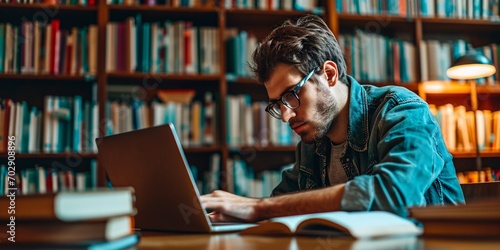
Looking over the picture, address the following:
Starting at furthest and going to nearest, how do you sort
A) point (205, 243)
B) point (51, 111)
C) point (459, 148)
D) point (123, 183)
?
point (459, 148) → point (51, 111) → point (123, 183) → point (205, 243)

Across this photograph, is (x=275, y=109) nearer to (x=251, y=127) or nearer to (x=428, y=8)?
(x=251, y=127)

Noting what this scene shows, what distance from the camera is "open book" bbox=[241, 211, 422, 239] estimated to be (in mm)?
708

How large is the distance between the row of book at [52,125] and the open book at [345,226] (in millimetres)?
1865

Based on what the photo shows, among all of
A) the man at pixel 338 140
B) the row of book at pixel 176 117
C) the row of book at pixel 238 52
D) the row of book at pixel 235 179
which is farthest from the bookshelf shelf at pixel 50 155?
the man at pixel 338 140

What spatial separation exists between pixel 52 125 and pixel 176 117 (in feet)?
1.92

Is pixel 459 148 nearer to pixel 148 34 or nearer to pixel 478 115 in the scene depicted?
pixel 478 115

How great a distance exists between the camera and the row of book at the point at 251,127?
104 inches

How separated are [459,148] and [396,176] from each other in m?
1.99

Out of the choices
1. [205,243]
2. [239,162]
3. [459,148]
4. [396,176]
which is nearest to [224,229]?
[205,243]

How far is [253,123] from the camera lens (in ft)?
8.77

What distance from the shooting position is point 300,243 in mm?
704

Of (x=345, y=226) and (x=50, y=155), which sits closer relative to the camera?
(x=345, y=226)

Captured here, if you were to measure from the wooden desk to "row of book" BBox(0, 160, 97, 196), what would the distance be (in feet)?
5.81

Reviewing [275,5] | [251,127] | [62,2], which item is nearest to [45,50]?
[62,2]
